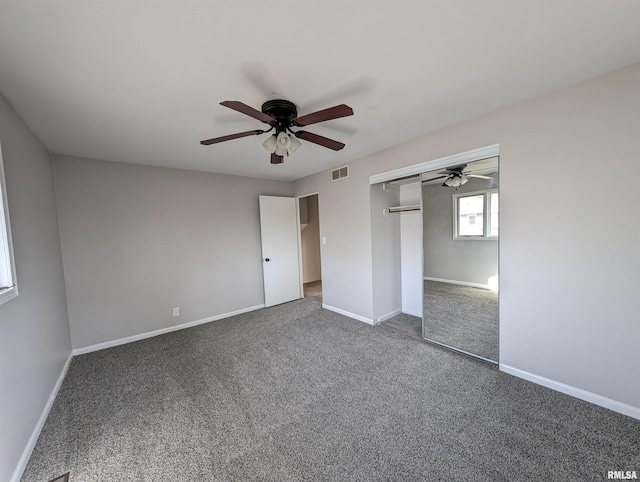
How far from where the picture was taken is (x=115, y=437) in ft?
5.77

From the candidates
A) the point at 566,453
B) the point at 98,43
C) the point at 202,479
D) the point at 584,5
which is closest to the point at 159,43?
the point at 98,43

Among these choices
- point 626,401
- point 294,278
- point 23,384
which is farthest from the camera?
point 294,278

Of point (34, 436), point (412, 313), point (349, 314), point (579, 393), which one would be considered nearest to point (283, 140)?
point (34, 436)

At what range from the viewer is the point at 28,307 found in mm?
1867

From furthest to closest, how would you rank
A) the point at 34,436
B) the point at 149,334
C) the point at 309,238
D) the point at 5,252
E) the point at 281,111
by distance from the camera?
1. the point at 309,238
2. the point at 149,334
3. the point at 281,111
4. the point at 34,436
5. the point at 5,252

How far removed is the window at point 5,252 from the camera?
1578 millimetres

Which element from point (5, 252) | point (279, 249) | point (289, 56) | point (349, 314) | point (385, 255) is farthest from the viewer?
point (279, 249)

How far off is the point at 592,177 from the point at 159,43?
300 centimetres

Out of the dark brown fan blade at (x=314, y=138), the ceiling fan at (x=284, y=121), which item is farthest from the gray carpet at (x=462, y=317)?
the ceiling fan at (x=284, y=121)

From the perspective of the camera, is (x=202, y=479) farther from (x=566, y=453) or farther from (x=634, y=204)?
(x=634, y=204)

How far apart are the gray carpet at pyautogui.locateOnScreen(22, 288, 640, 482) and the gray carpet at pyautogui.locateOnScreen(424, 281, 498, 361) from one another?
23 centimetres

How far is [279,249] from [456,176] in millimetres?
3117

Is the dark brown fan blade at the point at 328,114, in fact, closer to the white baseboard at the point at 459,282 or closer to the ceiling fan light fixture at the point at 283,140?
the ceiling fan light fixture at the point at 283,140

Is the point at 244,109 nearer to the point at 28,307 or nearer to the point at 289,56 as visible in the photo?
the point at 289,56
